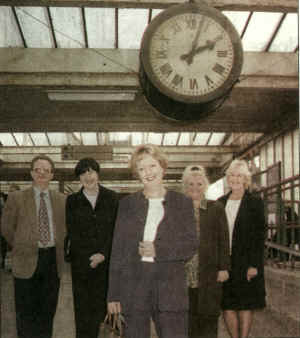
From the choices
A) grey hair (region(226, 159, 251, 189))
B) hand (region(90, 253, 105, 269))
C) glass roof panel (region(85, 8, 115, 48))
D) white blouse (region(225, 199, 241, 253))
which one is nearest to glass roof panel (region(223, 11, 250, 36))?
glass roof panel (region(85, 8, 115, 48))

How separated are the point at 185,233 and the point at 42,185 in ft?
3.88

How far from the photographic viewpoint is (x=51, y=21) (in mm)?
5023

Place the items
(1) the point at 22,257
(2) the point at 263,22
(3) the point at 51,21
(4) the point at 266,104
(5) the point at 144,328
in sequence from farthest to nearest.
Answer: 1. (4) the point at 266,104
2. (2) the point at 263,22
3. (3) the point at 51,21
4. (1) the point at 22,257
5. (5) the point at 144,328

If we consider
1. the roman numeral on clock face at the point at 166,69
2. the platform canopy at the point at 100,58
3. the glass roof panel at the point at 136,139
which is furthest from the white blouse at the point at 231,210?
the glass roof panel at the point at 136,139

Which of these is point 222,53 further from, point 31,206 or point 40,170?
point 31,206

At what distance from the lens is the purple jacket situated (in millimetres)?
1618

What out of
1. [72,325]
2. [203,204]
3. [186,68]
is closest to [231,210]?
[203,204]

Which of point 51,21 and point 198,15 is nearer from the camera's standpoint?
point 198,15

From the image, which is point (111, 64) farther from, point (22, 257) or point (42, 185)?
point (22, 257)

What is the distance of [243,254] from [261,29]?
3935mm

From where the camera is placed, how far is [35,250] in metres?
2.46

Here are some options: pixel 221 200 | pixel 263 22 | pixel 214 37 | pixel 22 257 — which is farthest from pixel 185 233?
pixel 263 22

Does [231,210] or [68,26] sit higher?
[68,26]

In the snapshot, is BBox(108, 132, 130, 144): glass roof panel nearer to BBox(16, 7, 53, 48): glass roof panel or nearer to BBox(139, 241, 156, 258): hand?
BBox(16, 7, 53, 48): glass roof panel
